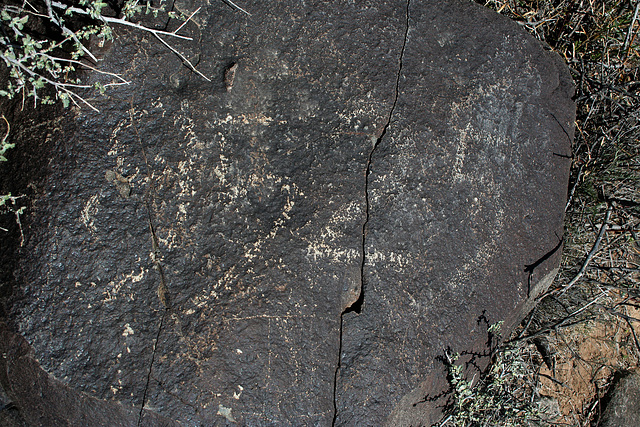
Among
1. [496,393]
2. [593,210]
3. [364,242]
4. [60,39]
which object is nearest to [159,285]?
[364,242]

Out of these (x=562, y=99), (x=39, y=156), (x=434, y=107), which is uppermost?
(x=562, y=99)

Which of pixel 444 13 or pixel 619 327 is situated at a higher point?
pixel 444 13

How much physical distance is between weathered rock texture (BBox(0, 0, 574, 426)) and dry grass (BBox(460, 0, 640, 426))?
905mm

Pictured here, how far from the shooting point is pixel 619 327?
8.12 feet

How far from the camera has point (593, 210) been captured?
230 cm

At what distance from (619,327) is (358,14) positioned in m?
2.13

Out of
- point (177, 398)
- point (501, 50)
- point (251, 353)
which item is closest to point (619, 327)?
point (501, 50)

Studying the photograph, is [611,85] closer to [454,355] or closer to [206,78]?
[454,355]

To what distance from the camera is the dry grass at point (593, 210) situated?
7.54ft

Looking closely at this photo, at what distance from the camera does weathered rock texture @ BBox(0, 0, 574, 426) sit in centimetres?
130

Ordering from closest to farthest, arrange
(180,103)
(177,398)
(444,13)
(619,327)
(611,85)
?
(177,398) → (180,103) → (444,13) → (611,85) → (619,327)

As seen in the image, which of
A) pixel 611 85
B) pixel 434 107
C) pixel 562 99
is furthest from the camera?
pixel 611 85

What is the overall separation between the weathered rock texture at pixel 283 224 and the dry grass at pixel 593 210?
905mm

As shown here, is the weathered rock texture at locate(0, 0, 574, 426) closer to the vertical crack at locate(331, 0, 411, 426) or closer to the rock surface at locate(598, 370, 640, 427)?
the vertical crack at locate(331, 0, 411, 426)
